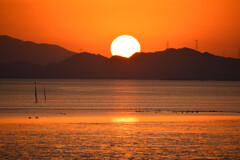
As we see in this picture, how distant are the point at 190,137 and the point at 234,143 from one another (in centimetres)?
453

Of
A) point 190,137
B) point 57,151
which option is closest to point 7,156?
point 57,151

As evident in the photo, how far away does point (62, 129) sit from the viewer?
4194 cm

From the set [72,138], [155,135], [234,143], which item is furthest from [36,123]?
[234,143]

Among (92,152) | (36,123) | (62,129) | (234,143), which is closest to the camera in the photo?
(92,152)

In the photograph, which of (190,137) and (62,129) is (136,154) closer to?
(190,137)

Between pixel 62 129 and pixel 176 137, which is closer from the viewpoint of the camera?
pixel 176 137

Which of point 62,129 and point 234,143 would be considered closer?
point 234,143

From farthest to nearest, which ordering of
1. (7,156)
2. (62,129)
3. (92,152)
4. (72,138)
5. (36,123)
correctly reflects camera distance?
(36,123), (62,129), (72,138), (92,152), (7,156)

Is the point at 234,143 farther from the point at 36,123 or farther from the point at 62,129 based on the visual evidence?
the point at 36,123

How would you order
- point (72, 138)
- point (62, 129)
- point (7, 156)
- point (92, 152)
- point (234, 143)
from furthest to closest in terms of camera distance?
point (62, 129) < point (72, 138) < point (234, 143) < point (92, 152) < point (7, 156)

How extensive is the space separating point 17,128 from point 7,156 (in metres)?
14.9

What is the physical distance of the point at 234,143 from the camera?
33156 mm

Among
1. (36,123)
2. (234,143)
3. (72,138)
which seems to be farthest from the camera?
(36,123)

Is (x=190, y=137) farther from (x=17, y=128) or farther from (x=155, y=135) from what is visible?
(x=17, y=128)
